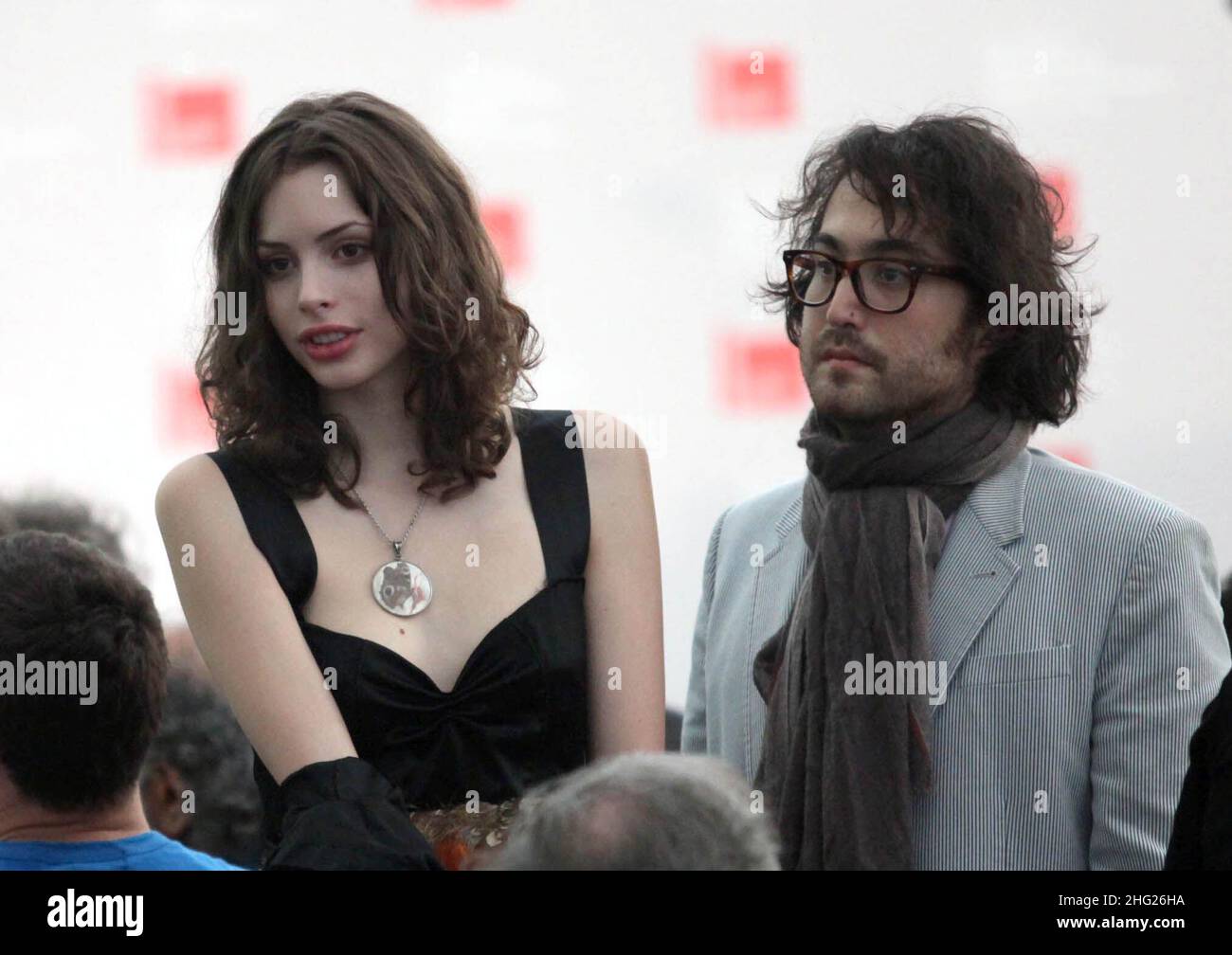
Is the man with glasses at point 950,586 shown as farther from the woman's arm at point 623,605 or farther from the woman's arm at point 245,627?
the woman's arm at point 245,627

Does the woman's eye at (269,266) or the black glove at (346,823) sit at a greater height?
the woman's eye at (269,266)

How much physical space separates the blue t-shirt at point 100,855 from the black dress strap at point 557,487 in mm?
627

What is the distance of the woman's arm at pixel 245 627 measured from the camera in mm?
2396

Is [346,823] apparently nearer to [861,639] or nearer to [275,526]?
[275,526]

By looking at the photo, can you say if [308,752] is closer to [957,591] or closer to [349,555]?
[349,555]

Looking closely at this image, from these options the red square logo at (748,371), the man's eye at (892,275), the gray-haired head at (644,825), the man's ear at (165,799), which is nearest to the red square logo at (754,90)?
the red square logo at (748,371)

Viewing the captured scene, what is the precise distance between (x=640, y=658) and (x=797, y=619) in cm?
32

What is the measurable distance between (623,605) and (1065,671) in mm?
628

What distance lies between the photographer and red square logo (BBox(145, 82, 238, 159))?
3.77 metres

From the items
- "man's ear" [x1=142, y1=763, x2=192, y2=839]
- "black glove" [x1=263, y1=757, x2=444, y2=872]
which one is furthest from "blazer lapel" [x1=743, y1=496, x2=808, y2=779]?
"man's ear" [x1=142, y1=763, x2=192, y2=839]

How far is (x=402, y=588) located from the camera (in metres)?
2.56

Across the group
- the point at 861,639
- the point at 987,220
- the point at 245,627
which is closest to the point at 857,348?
the point at 987,220

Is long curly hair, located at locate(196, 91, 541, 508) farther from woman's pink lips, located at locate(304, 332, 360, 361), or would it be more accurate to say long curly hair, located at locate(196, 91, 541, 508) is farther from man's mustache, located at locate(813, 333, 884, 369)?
man's mustache, located at locate(813, 333, 884, 369)

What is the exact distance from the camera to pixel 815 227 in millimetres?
2959
